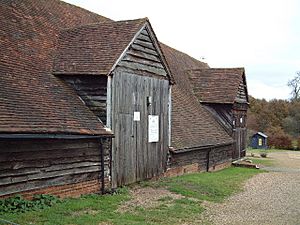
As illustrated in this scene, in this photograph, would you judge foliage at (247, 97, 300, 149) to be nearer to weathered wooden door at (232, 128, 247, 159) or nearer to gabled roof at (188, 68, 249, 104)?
weathered wooden door at (232, 128, 247, 159)

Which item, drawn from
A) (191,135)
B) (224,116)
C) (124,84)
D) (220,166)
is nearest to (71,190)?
(124,84)

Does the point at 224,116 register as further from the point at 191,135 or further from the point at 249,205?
the point at 249,205

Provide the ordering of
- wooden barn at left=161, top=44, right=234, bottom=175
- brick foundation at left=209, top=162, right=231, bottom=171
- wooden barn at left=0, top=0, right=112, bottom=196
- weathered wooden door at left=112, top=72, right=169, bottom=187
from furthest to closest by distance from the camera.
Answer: brick foundation at left=209, top=162, right=231, bottom=171 < wooden barn at left=161, top=44, right=234, bottom=175 < weathered wooden door at left=112, top=72, right=169, bottom=187 < wooden barn at left=0, top=0, right=112, bottom=196

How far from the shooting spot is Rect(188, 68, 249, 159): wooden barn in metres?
25.0

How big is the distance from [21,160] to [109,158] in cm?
358

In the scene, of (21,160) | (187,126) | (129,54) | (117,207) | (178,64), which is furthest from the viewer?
(178,64)

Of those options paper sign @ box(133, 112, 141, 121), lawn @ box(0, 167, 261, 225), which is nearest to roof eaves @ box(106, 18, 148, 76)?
paper sign @ box(133, 112, 141, 121)

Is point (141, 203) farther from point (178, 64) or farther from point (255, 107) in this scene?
point (255, 107)

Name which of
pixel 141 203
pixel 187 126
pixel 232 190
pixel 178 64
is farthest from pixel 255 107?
pixel 141 203

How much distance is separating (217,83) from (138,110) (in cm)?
1302

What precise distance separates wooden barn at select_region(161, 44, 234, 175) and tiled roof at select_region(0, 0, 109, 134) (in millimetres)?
5796

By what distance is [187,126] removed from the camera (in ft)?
65.7

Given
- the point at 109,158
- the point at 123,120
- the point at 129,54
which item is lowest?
the point at 109,158

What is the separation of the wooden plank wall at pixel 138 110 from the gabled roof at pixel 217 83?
9.50 meters
